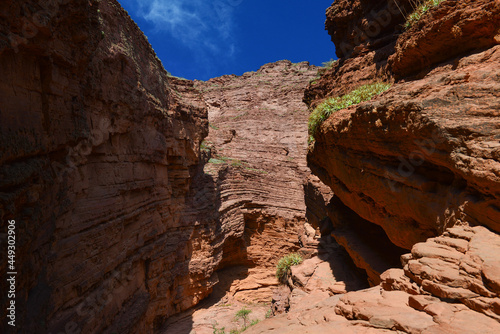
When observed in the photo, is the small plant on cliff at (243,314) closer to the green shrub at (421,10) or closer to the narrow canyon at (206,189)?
Result: the narrow canyon at (206,189)

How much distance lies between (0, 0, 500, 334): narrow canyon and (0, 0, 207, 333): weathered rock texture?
4 centimetres

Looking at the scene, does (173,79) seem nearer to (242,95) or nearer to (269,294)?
(269,294)

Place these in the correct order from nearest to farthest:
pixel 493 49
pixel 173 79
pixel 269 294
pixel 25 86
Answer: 1. pixel 493 49
2. pixel 25 86
3. pixel 173 79
4. pixel 269 294

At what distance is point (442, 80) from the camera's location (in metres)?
3.92

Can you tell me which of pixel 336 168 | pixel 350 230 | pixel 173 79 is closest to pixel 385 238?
pixel 350 230

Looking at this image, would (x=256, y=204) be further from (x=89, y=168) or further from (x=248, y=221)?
(x=89, y=168)

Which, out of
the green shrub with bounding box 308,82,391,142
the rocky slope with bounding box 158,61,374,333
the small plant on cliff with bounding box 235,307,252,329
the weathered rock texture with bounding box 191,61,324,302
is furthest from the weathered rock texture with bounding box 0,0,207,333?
the green shrub with bounding box 308,82,391,142

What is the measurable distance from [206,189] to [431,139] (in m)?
10.8

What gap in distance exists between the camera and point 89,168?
6.29 metres

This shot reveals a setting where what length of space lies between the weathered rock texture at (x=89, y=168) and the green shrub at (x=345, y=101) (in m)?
5.39

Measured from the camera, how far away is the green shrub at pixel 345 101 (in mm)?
5930

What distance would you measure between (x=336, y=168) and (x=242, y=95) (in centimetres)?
3296

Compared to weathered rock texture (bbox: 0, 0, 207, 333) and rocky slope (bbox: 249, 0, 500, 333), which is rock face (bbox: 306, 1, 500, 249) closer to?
rocky slope (bbox: 249, 0, 500, 333)

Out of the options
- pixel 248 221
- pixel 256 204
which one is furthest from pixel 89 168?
pixel 248 221
